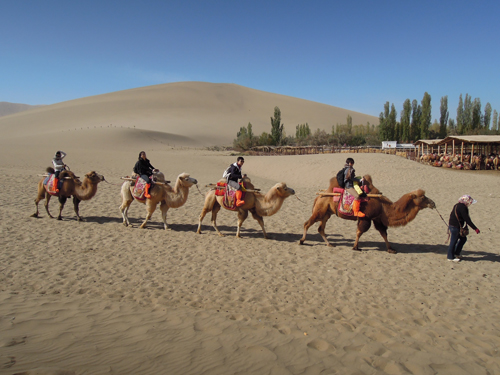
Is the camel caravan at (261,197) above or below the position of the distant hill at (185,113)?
below

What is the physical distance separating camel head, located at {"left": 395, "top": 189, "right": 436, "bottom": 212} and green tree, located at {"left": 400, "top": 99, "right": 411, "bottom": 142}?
172 ft

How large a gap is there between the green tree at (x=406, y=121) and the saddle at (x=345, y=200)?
52.7 meters

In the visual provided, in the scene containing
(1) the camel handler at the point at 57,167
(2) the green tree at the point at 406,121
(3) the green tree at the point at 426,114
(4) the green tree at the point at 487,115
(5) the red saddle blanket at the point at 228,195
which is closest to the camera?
(5) the red saddle blanket at the point at 228,195

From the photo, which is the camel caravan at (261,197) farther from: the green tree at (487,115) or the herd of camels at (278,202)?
the green tree at (487,115)

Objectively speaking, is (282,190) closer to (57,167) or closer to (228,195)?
(228,195)

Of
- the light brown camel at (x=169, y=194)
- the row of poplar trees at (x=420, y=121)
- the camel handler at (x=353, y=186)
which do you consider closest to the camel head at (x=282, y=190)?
the camel handler at (x=353, y=186)

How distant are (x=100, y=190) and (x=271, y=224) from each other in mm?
8609

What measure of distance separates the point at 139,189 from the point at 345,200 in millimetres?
5593

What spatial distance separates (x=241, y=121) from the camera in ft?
344

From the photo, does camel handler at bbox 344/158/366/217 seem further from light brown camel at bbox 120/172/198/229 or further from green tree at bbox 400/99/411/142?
green tree at bbox 400/99/411/142

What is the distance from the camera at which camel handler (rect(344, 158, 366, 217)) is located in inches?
311

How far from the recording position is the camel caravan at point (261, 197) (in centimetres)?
794

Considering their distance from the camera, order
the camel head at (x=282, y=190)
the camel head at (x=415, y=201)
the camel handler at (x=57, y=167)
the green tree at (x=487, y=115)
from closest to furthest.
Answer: the camel head at (x=415, y=201) → the camel head at (x=282, y=190) → the camel handler at (x=57, y=167) → the green tree at (x=487, y=115)

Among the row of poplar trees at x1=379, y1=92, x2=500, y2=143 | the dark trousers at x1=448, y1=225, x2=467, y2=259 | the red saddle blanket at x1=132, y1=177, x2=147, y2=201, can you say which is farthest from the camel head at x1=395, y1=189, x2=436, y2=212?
the row of poplar trees at x1=379, y1=92, x2=500, y2=143
